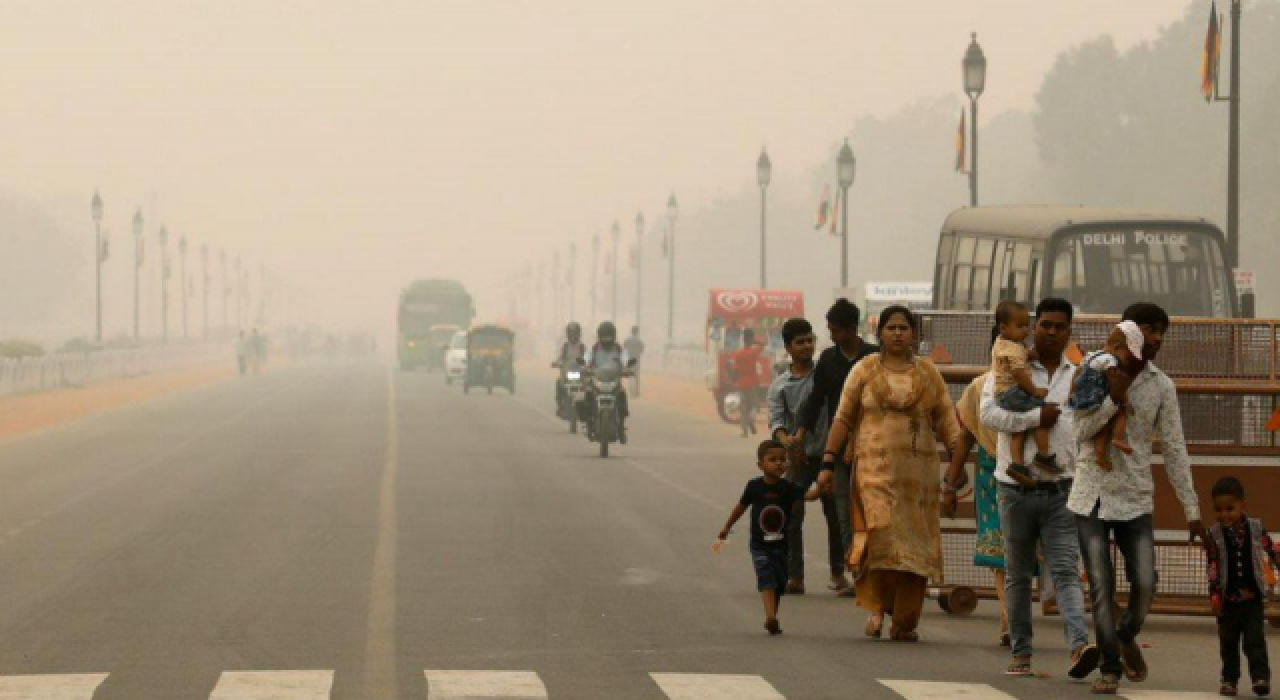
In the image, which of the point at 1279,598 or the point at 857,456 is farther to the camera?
the point at 1279,598

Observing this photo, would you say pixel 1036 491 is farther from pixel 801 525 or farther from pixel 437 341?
pixel 437 341

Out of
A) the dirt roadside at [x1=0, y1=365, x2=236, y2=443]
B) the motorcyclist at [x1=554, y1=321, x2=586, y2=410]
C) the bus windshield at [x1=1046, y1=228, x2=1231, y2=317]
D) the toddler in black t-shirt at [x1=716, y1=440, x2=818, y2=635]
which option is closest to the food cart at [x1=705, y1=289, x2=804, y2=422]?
the dirt roadside at [x1=0, y1=365, x2=236, y2=443]

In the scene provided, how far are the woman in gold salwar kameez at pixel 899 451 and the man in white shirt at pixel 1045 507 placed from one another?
80cm

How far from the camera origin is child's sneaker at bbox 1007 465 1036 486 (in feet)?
39.8

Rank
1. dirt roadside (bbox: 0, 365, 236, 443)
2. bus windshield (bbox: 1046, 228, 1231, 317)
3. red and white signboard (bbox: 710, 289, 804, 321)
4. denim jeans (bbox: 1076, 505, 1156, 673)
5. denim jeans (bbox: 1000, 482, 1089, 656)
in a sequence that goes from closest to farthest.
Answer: denim jeans (bbox: 1076, 505, 1156, 673) < denim jeans (bbox: 1000, 482, 1089, 656) < bus windshield (bbox: 1046, 228, 1231, 317) < dirt roadside (bbox: 0, 365, 236, 443) < red and white signboard (bbox: 710, 289, 804, 321)

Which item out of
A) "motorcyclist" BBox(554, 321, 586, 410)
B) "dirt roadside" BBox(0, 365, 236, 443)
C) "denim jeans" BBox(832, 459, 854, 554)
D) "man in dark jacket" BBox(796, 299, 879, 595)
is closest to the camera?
"man in dark jacket" BBox(796, 299, 879, 595)

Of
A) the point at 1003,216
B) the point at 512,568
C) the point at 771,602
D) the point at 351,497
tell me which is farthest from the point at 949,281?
the point at 771,602

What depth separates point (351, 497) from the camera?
25641 millimetres

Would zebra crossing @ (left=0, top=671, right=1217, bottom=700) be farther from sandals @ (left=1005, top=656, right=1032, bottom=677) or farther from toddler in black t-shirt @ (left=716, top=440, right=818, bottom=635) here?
toddler in black t-shirt @ (left=716, top=440, right=818, bottom=635)

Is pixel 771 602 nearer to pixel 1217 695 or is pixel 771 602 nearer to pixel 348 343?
pixel 1217 695

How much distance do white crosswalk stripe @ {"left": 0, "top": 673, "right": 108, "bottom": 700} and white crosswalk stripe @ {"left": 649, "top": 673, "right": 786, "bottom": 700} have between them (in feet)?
9.08

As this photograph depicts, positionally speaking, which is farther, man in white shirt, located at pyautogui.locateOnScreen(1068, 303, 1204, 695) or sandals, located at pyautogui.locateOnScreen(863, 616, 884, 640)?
sandals, located at pyautogui.locateOnScreen(863, 616, 884, 640)

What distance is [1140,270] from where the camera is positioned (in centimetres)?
3103

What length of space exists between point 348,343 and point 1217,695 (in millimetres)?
149359
